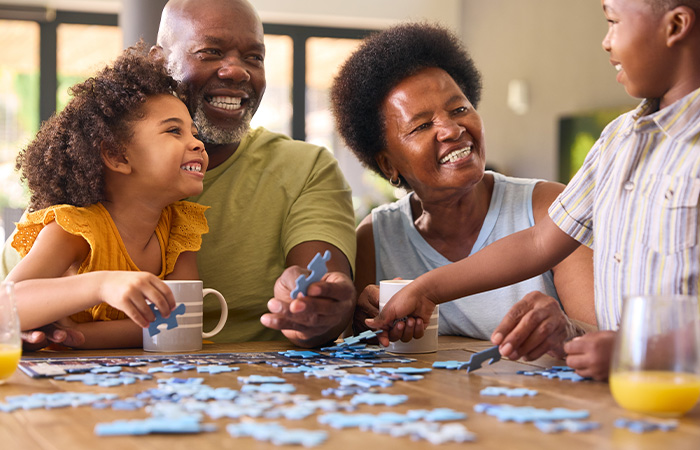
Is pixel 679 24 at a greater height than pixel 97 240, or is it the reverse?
pixel 679 24

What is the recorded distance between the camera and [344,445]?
89 cm

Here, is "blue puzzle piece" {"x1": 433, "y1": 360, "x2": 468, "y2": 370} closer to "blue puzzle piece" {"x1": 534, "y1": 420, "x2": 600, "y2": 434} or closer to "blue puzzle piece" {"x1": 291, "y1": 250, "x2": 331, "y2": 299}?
"blue puzzle piece" {"x1": 291, "y1": 250, "x2": 331, "y2": 299}

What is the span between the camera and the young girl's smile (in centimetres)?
195

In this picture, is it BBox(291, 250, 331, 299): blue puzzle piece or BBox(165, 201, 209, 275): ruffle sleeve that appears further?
BBox(165, 201, 209, 275): ruffle sleeve

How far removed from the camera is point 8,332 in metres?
1.24

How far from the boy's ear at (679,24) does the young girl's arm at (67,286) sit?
1.03 metres

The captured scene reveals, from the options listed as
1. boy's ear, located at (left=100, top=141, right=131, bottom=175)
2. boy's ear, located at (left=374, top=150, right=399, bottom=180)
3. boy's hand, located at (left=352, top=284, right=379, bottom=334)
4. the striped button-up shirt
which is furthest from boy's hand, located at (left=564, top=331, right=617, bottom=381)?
boy's ear, located at (left=374, top=150, right=399, bottom=180)

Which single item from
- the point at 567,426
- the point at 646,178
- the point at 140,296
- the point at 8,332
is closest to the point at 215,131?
the point at 140,296

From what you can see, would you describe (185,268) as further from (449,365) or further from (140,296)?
(449,365)

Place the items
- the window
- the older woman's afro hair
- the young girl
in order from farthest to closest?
the window, the older woman's afro hair, the young girl

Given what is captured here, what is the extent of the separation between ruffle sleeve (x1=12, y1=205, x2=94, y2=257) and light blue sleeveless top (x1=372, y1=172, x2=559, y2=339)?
947mm

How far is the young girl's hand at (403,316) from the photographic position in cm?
165

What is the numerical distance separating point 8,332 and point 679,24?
125cm

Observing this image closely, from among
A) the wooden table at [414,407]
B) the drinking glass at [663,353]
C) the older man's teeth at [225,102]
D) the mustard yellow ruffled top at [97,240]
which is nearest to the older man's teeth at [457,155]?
the older man's teeth at [225,102]
